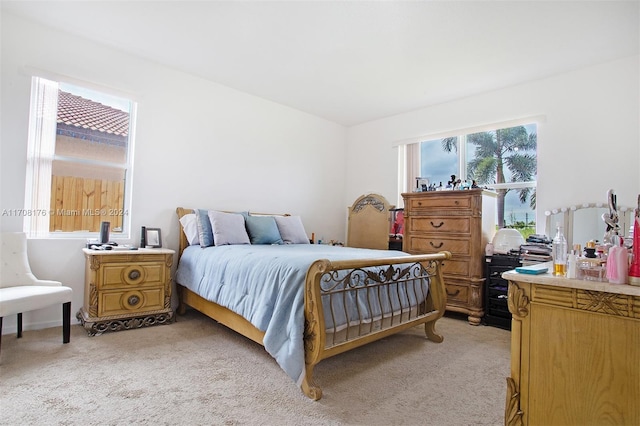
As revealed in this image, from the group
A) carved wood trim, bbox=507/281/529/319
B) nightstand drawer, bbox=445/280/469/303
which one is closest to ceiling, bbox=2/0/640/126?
carved wood trim, bbox=507/281/529/319

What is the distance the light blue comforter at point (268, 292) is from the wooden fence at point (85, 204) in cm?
126

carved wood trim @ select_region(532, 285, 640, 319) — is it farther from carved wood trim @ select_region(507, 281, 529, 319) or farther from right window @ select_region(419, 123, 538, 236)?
right window @ select_region(419, 123, 538, 236)

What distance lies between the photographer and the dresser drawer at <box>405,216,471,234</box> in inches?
137

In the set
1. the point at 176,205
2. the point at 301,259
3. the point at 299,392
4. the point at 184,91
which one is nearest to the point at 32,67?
the point at 184,91

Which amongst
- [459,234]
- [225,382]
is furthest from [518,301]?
[459,234]

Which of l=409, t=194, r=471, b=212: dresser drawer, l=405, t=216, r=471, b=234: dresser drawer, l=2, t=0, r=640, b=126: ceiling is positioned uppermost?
l=2, t=0, r=640, b=126: ceiling

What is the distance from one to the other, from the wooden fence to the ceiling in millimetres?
1332

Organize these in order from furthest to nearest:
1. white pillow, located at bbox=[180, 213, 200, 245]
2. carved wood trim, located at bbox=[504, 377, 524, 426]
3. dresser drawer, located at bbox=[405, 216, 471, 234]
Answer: dresser drawer, located at bbox=[405, 216, 471, 234] → white pillow, located at bbox=[180, 213, 200, 245] → carved wood trim, located at bbox=[504, 377, 524, 426]

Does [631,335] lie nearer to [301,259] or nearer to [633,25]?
[301,259]

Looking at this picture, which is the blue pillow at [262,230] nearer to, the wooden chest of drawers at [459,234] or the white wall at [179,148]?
the white wall at [179,148]

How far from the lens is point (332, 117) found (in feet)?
16.5

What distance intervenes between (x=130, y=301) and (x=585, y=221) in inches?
167

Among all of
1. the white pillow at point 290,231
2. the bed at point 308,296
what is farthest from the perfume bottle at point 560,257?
the white pillow at point 290,231

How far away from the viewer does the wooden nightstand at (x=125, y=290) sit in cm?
268
